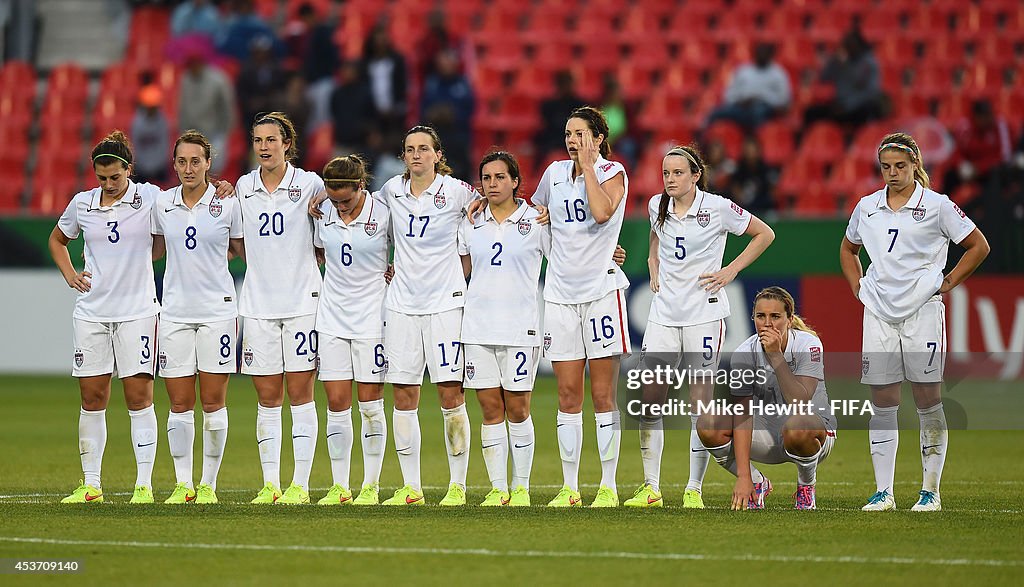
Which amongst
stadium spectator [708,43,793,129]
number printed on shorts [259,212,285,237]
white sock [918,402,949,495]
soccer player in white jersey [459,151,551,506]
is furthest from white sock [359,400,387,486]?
stadium spectator [708,43,793,129]

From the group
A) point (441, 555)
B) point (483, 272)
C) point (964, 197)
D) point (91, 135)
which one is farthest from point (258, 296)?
point (91, 135)

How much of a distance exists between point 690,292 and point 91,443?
3.84 meters

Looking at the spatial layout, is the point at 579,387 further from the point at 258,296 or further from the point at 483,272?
the point at 258,296

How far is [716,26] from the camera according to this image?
21.4 m

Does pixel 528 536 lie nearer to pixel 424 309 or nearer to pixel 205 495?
pixel 424 309

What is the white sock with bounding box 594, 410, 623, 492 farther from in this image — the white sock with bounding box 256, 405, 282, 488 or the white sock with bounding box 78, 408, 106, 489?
the white sock with bounding box 78, 408, 106, 489

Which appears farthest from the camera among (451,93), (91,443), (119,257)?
(451,93)

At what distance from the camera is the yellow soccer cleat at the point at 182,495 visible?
906 centimetres

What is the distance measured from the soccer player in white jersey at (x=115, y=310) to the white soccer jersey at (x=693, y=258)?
2759 mm

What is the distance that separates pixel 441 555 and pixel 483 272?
2.27m

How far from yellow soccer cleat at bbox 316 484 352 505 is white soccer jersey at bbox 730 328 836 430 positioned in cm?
241

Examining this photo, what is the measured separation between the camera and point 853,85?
19109 millimetres

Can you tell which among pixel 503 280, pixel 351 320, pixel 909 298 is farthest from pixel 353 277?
pixel 909 298

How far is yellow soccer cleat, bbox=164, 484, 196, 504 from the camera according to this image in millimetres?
9062
